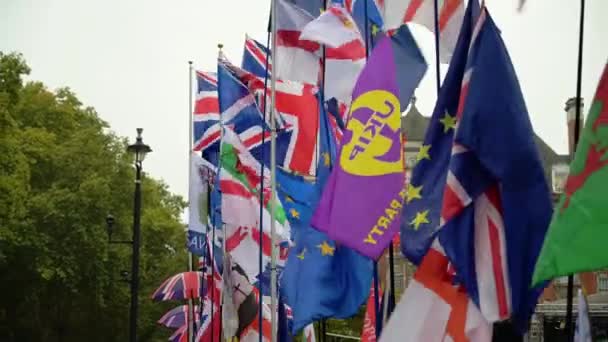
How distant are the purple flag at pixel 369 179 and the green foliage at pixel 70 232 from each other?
27749 millimetres

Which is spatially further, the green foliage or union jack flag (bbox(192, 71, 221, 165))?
the green foliage

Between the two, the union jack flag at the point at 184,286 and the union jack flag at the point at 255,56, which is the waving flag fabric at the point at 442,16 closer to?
the union jack flag at the point at 255,56

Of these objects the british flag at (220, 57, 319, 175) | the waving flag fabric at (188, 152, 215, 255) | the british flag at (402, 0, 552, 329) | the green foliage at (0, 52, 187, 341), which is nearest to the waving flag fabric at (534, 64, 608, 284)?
the british flag at (402, 0, 552, 329)

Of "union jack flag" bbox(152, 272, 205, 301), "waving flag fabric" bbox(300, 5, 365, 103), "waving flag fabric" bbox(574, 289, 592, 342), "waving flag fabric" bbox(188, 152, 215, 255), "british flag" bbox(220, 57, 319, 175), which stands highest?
"waving flag fabric" bbox(300, 5, 365, 103)

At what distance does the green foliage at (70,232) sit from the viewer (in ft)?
143

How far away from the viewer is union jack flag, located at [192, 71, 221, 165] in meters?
21.8

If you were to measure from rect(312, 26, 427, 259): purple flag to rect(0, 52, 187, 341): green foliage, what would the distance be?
27.7 meters

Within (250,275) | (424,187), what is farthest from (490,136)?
(250,275)

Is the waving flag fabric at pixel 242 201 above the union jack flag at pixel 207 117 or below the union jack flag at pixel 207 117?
below

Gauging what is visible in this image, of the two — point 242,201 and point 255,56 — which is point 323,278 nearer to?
point 242,201

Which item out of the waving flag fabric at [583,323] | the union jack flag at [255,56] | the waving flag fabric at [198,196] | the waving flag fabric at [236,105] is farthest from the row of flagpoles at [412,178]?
the waving flag fabric at [198,196]

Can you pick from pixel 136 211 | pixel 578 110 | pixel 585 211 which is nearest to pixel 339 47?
pixel 578 110

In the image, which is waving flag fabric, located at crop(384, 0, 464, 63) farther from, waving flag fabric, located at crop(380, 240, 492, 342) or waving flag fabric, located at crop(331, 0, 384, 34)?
waving flag fabric, located at crop(380, 240, 492, 342)

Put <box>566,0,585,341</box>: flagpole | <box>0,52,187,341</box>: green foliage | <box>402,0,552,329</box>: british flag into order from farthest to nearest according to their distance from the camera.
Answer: <box>0,52,187,341</box>: green foliage → <box>402,0,552,329</box>: british flag → <box>566,0,585,341</box>: flagpole
